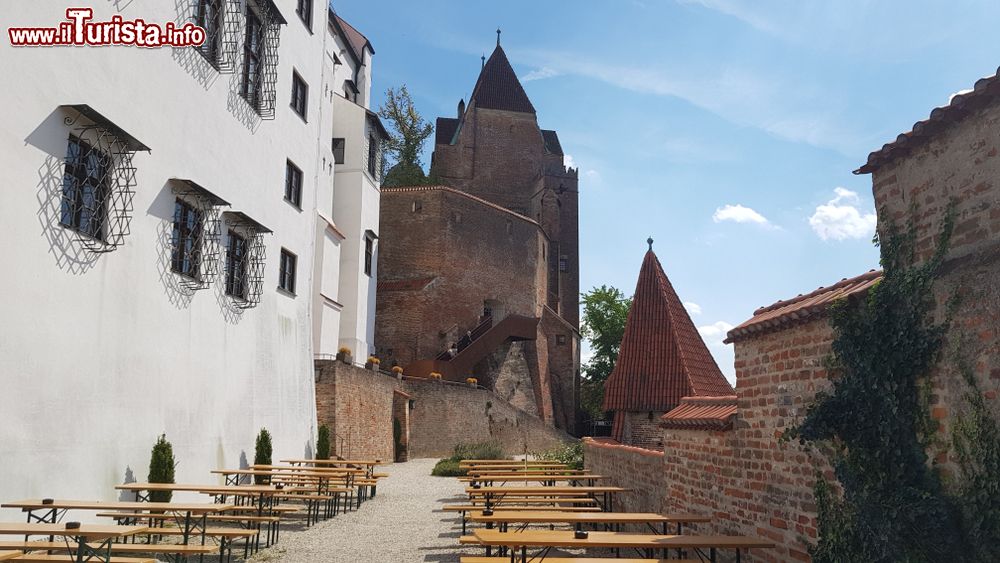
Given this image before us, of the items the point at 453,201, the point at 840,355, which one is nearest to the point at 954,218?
the point at 840,355

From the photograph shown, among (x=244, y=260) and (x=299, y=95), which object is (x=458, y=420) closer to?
(x=299, y=95)

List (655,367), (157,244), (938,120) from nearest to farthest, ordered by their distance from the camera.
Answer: (938,120), (157,244), (655,367)

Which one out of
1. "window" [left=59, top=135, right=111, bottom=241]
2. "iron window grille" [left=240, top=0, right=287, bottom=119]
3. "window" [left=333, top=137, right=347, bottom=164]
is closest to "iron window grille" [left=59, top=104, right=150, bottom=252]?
"window" [left=59, top=135, right=111, bottom=241]

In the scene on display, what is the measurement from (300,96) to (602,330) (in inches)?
1384

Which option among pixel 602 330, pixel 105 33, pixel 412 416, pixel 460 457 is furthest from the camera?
pixel 602 330

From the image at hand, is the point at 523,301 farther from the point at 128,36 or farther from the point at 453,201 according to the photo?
the point at 128,36

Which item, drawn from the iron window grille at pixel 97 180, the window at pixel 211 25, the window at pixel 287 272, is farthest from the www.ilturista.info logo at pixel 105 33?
the window at pixel 287 272

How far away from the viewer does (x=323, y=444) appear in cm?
1873

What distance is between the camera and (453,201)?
40.0 m

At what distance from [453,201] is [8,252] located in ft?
104

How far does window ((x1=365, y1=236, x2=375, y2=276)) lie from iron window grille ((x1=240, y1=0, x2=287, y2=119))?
37.6 feet

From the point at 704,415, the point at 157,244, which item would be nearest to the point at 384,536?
the point at 704,415

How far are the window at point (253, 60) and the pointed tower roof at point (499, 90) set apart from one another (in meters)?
37.6

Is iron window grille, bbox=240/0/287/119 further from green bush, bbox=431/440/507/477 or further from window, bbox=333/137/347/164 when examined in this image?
green bush, bbox=431/440/507/477
